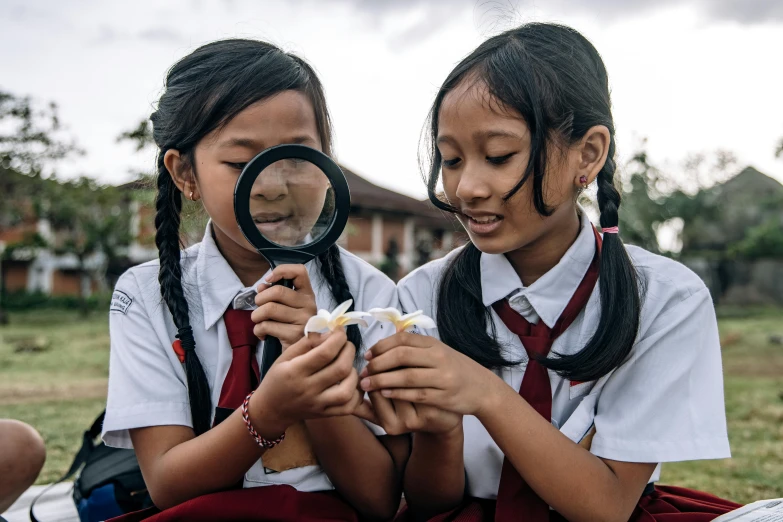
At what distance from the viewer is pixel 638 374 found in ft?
7.05

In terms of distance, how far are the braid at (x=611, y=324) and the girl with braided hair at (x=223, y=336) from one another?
61 centimetres

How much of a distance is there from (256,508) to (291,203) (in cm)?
83

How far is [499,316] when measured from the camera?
238 cm

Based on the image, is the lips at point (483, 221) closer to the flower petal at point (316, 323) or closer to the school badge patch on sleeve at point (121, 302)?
the flower petal at point (316, 323)

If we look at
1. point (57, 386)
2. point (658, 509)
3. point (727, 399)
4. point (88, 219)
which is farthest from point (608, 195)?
point (88, 219)

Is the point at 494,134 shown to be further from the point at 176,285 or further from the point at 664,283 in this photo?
the point at 176,285

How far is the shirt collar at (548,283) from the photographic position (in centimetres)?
230

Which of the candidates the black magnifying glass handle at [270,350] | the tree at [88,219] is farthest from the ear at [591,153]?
the tree at [88,219]

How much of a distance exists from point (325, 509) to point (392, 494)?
0.81 feet

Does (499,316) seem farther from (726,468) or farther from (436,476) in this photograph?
(726,468)

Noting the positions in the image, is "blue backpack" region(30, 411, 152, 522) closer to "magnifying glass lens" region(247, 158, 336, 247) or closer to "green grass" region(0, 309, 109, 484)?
"magnifying glass lens" region(247, 158, 336, 247)

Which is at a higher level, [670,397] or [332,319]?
[332,319]

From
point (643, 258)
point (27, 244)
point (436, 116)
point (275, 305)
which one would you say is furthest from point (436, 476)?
point (27, 244)

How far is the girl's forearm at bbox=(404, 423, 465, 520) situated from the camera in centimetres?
205
